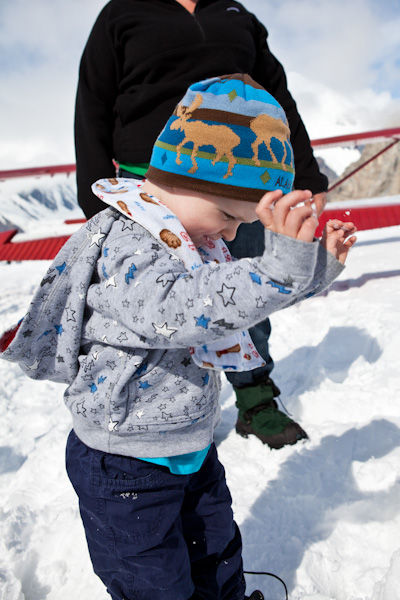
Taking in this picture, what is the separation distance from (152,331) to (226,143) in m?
0.40

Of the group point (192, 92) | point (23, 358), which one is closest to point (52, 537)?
point (23, 358)

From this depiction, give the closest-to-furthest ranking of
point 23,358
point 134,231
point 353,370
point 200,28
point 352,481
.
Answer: point 134,231 → point 23,358 → point 200,28 → point 352,481 → point 353,370

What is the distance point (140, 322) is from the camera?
72 centimetres

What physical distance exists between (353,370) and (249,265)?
1.89m

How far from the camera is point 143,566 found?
947mm

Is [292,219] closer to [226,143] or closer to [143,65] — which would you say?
[226,143]

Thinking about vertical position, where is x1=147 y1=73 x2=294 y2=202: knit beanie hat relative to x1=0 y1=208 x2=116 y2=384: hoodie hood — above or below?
above

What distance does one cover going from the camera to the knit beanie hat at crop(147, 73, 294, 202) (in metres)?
0.85

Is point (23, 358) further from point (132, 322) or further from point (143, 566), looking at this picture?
point (143, 566)

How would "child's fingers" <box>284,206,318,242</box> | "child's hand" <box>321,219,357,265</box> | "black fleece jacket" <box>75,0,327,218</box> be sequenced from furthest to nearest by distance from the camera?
"black fleece jacket" <box>75,0,327,218</box>
"child's hand" <box>321,219,357,265</box>
"child's fingers" <box>284,206,318,242</box>

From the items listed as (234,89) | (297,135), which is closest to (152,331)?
(234,89)

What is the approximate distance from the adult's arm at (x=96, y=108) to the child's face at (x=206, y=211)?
87 cm

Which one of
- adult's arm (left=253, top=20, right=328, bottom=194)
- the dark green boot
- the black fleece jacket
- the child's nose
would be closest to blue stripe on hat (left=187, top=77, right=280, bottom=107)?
the child's nose

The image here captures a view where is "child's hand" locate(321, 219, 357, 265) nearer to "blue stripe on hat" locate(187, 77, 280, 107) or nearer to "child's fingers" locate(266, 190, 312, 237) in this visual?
"child's fingers" locate(266, 190, 312, 237)
